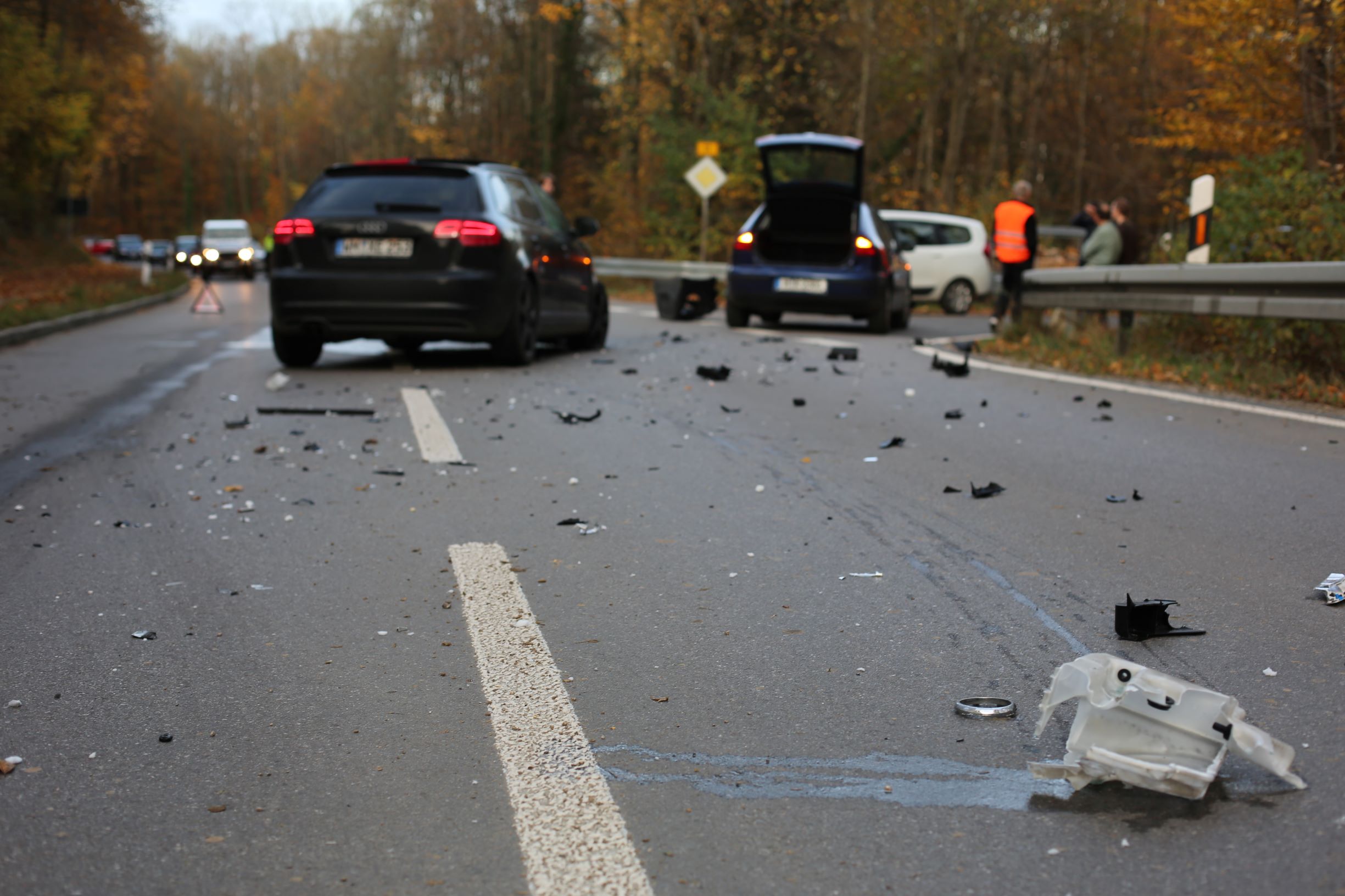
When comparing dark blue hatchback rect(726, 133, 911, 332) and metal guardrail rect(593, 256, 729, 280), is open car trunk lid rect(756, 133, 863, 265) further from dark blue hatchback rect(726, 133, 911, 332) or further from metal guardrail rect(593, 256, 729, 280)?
metal guardrail rect(593, 256, 729, 280)

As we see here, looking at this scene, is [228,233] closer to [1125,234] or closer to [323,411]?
[1125,234]

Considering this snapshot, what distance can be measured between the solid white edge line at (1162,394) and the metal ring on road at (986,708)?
5.94 m

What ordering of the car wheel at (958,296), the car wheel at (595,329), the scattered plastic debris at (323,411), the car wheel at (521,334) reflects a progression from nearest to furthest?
the scattered plastic debris at (323,411)
the car wheel at (521,334)
the car wheel at (595,329)
the car wheel at (958,296)

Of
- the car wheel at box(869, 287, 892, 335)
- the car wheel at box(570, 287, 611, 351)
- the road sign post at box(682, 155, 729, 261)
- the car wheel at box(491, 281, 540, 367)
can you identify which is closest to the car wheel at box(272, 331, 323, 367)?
the car wheel at box(491, 281, 540, 367)

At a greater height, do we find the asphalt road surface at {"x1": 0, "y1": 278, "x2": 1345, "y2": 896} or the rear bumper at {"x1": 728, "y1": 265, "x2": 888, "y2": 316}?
the rear bumper at {"x1": 728, "y1": 265, "x2": 888, "y2": 316}

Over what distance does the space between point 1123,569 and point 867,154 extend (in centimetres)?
3759

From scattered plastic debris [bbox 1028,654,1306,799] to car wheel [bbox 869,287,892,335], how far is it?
14987 millimetres

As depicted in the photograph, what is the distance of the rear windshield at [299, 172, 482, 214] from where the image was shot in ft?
40.5

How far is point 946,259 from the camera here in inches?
1004

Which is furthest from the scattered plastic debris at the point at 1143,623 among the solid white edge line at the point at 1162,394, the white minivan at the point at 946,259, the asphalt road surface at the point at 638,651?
the white minivan at the point at 946,259

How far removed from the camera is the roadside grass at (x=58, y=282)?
2119 cm

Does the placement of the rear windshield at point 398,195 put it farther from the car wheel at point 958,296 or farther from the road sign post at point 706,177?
the road sign post at point 706,177

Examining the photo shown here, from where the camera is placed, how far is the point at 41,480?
277 inches

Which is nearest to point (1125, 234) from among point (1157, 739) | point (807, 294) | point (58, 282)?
point (807, 294)
